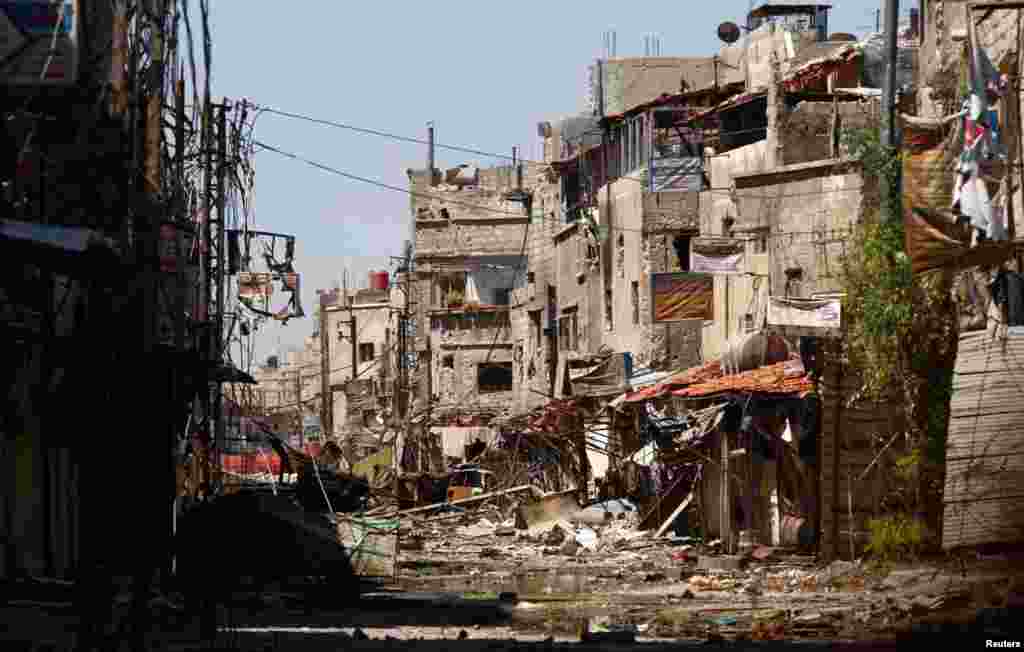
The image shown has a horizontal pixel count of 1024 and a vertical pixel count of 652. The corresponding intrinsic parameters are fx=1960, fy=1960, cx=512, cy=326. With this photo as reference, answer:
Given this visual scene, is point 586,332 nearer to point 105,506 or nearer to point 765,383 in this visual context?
point 765,383

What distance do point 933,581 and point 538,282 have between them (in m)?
48.7

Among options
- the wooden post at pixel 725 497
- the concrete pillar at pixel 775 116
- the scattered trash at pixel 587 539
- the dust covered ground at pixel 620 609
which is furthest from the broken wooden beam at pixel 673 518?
the concrete pillar at pixel 775 116

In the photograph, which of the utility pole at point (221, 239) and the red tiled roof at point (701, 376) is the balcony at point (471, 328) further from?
the utility pole at point (221, 239)

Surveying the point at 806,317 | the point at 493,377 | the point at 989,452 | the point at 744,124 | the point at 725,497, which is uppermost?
the point at 744,124

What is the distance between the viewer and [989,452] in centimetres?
1944

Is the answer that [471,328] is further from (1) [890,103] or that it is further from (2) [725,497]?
(1) [890,103]

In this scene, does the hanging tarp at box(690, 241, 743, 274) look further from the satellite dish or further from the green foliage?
the satellite dish

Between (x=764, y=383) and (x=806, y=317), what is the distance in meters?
4.47

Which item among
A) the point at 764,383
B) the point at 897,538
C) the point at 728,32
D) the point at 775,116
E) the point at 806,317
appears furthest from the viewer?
the point at 728,32

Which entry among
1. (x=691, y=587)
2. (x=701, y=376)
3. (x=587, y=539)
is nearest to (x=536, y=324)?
(x=701, y=376)

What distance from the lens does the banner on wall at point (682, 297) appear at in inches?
1774

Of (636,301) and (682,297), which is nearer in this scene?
(682,297)

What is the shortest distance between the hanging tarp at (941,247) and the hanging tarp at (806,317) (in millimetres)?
6042

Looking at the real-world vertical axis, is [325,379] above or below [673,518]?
above
